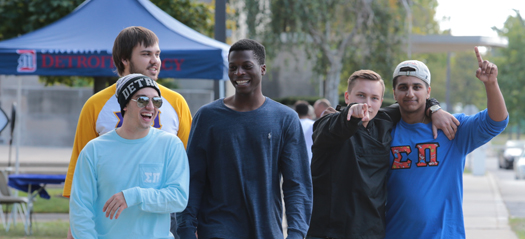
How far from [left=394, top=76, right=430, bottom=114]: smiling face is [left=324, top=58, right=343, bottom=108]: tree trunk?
13549 mm

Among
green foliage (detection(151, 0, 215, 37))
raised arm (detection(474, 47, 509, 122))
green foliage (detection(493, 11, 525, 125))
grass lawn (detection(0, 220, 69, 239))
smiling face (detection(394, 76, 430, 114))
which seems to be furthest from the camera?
green foliage (detection(493, 11, 525, 125))

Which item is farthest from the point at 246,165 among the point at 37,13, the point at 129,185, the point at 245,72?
the point at 37,13

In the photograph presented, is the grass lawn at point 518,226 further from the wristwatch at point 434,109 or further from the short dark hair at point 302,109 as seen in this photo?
the wristwatch at point 434,109

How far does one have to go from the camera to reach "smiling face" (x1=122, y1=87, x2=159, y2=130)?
2695mm

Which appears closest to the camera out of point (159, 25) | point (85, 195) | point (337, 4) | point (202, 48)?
point (85, 195)

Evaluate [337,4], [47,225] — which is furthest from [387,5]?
[47,225]

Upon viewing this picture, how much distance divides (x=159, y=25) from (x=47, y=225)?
11.4 feet

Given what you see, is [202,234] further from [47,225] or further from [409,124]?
[47,225]

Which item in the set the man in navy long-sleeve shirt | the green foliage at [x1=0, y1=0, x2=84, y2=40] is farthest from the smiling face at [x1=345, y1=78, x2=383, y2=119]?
the green foliage at [x1=0, y1=0, x2=84, y2=40]

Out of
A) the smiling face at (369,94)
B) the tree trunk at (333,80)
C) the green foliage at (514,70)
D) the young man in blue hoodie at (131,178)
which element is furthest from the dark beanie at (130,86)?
the green foliage at (514,70)

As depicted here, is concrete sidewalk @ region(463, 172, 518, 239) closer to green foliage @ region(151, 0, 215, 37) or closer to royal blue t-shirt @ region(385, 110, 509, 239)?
royal blue t-shirt @ region(385, 110, 509, 239)

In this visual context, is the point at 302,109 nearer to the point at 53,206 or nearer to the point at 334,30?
→ the point at 53,206

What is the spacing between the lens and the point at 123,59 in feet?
10.8

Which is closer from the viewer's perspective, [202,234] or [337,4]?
[202,234]
